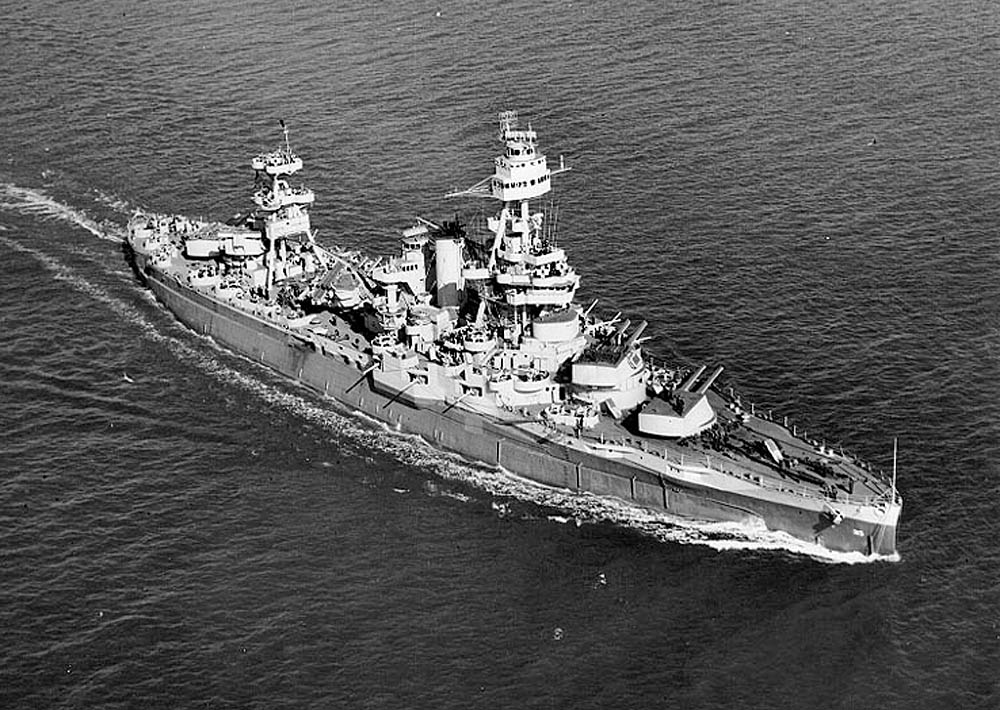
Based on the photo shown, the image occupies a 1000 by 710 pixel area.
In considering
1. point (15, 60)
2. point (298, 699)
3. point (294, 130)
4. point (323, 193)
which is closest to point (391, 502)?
point (298, 699)

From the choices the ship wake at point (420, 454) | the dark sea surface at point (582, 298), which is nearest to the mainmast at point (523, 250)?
the dark sea surface at point (582, 298)

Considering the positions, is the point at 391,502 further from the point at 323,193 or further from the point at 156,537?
the point at 323,193

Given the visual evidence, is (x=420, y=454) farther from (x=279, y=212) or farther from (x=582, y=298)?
(x=279, y=212)

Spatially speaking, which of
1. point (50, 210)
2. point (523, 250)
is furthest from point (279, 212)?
point (523, 250)

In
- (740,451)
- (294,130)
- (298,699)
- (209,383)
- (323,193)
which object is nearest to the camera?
(298,699)

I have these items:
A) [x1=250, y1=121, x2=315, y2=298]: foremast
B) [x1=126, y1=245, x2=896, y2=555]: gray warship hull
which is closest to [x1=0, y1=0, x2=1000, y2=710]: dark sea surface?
[x1=126, y1=245, x2=896, y2=555]: gray warship hull

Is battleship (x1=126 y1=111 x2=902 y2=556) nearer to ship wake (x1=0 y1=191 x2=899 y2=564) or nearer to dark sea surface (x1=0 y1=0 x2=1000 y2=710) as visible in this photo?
ship wake (x1=0 y1=191 x2=899 y2=564)
